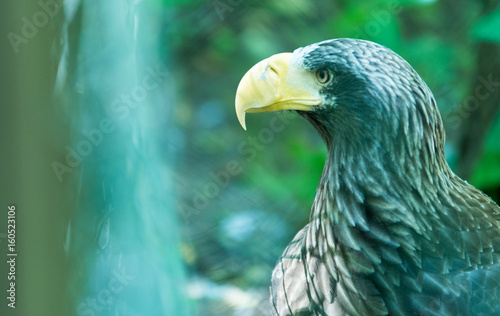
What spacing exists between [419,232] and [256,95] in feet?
1.50

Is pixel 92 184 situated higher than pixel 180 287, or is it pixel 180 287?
pixel 92 184

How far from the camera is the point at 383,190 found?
1.18m

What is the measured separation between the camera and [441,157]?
124cm

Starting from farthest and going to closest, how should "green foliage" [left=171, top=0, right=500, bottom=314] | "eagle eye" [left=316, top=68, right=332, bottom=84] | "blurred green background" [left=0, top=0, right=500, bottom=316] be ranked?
"green foliage" [left=171, top=0, right=500, bottom=314], "eagle eye" [left=316, top=68, right=332, bottom=84], "blurred green background" [left=0, top=0, right=500, bottom=316]

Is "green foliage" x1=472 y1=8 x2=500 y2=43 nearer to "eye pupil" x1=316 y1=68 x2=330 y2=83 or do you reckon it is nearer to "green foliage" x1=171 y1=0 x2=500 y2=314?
"green foliage" x1=171 y1=0 x2=500 y2=314

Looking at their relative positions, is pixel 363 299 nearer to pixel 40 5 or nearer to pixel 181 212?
pixel 181 212

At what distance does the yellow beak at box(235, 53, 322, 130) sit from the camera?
3.91ft

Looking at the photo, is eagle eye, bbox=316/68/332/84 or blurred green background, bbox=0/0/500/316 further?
eagle eye, bbox=316/68/332/84

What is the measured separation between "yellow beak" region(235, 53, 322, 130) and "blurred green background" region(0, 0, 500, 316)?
29cm

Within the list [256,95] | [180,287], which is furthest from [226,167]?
[256,95]

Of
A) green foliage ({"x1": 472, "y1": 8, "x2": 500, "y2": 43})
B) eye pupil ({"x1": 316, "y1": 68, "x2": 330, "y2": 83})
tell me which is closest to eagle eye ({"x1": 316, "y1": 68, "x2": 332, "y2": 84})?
eye pupil ({"x1": 316, "y1": 68, "x2": 330, "y2": 83})

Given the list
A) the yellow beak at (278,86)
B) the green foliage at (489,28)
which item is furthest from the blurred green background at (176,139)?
the yellow beak at (278,86)

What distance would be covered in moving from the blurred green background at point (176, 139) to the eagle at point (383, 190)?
1.10ft

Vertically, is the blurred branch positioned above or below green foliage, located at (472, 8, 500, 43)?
below
